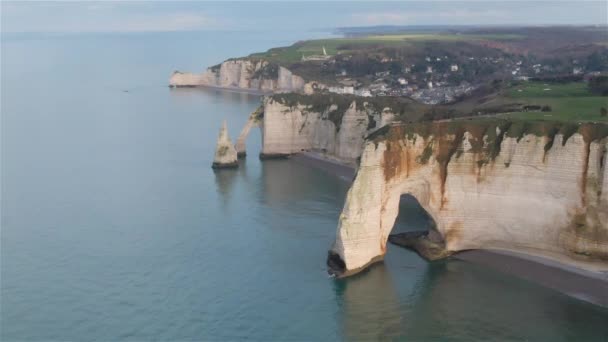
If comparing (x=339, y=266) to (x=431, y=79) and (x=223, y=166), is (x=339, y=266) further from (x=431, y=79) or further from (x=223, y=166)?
(x=431, y=79)

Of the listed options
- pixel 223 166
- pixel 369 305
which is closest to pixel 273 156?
pixel 223 166

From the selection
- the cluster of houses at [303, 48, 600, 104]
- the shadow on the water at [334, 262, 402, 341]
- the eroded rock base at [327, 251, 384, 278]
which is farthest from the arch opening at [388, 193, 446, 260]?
the cluster of houses at [303, 48, 600, 104]

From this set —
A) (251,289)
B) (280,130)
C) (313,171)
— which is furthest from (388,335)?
(280,130)

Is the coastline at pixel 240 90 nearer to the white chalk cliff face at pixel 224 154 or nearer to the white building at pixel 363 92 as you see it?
the white building at pixel 363 92

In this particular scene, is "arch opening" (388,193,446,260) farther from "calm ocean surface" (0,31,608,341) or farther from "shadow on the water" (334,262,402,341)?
"shadow on the water" (334,262,402,341)

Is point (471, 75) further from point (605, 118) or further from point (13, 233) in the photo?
point (13, 233)

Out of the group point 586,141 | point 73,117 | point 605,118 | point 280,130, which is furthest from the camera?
point 73,117
